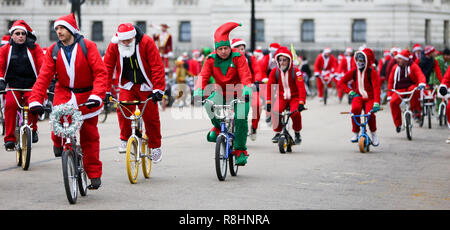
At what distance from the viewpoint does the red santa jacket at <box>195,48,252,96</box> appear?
10.8 metres

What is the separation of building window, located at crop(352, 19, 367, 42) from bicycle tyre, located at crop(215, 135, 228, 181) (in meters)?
43.0

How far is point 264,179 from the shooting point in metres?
10.7

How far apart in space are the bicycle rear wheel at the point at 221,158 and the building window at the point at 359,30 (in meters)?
43.0

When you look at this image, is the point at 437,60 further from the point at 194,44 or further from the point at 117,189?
the point at 194,44

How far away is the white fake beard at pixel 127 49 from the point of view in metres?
10.3

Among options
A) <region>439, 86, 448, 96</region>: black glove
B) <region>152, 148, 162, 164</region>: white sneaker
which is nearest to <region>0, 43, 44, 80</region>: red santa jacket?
<region>152, 148, 162, 164</region>: white sneaker

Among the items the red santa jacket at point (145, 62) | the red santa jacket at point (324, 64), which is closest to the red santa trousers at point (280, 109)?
the red santa jacket at point (145, 62)

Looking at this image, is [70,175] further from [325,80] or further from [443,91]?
[325,80]

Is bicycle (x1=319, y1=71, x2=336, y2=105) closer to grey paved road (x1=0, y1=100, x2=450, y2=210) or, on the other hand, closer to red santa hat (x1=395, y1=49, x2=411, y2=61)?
red santa hat (x1=395, y1=49, x2=411, y2=61)

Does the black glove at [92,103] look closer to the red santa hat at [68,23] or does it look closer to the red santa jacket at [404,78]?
the red santa hat at [68,23]

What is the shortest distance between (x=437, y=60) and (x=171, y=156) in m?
11.1

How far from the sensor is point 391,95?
57.9 feet

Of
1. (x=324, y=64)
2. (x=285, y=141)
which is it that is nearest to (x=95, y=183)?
(x=285, y=141)

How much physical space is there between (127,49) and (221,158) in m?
1.76
